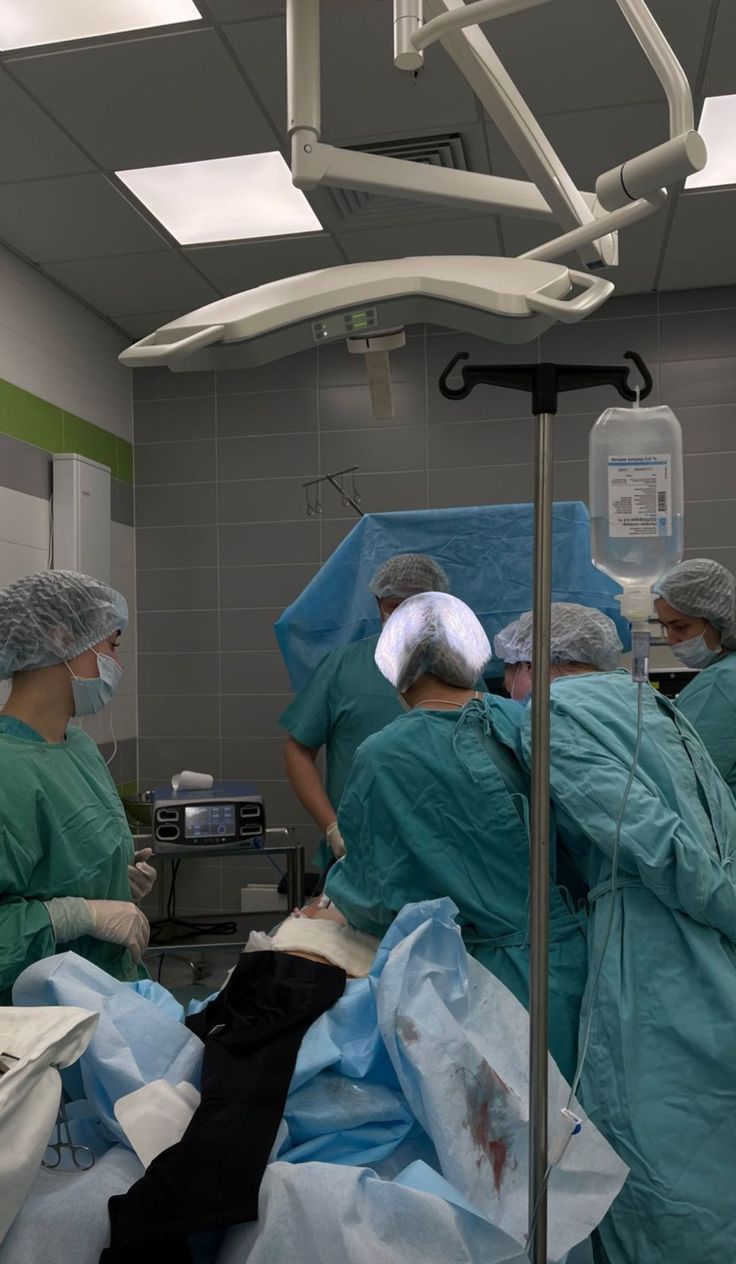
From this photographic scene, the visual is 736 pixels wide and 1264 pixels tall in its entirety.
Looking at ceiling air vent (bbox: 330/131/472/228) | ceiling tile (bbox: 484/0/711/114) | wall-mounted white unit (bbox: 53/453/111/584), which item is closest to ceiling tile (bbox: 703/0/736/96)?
ceiling tile (bbox: 484/0/711/114)

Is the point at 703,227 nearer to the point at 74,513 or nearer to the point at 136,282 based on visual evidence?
the point at 136,282

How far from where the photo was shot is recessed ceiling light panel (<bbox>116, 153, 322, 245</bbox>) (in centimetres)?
324

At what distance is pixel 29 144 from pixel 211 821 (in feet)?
7.41

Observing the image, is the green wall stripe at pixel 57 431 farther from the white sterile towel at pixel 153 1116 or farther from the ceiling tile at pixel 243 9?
the white sterile towel at pixel 153 1116

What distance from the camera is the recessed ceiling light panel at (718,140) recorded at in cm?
299

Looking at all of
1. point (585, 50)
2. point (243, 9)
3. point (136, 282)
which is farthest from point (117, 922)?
point (136, 282)

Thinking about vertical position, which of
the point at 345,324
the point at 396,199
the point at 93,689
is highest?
the point at 396,199

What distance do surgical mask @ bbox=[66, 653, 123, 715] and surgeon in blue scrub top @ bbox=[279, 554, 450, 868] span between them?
3.47 feet

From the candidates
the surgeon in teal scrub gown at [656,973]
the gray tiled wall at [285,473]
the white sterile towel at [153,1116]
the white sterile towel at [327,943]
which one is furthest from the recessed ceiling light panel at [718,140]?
the white sterile towel at [153,1116]

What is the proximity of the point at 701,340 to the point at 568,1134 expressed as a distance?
3.90 m

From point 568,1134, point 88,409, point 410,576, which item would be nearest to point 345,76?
point 410,576

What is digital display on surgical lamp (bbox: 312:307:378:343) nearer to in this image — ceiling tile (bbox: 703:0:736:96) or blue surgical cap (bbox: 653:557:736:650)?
blue surgical cap (bbox: 653:557:736:650)

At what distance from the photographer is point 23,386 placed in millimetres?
3830

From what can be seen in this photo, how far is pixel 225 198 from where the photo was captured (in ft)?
11.3
